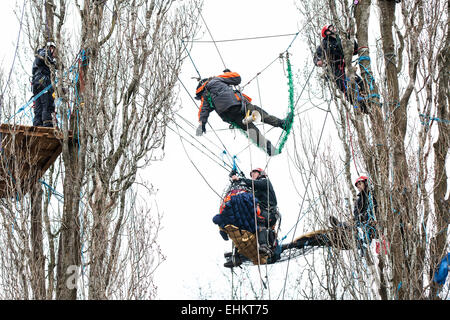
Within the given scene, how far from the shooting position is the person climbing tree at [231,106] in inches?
385

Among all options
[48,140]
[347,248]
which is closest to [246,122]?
[347,248]

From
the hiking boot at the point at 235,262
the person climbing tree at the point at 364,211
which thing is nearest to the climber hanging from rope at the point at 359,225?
the person climbing tree at the point at 364,211

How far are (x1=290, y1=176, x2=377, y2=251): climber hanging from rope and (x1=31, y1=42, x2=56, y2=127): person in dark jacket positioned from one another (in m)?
4.55

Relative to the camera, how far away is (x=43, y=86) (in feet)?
34.2

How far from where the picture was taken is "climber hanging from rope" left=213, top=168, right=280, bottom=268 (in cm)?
920

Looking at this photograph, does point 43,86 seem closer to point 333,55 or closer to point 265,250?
point 265,250

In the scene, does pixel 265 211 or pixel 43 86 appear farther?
pixel 43 86

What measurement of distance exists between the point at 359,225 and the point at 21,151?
5040 mm

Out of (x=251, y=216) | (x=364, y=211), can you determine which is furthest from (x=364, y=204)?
(x=251, y=216)

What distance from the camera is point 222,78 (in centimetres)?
998

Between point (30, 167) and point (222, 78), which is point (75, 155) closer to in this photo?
point (30, 167)

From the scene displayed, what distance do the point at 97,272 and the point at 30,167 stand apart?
210 cm

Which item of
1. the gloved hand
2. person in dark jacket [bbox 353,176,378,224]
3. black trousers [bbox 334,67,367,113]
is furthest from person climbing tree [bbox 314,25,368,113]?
the gloved hand
